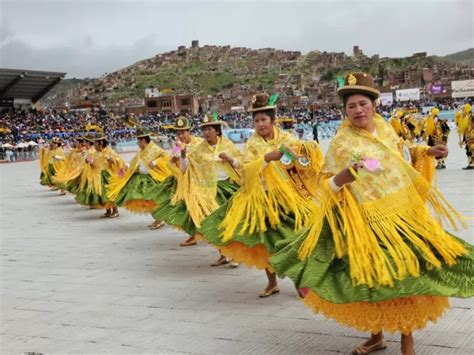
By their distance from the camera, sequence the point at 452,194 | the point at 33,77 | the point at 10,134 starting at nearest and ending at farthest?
the point at 452,194, the point at 10,134, the point at 33,77

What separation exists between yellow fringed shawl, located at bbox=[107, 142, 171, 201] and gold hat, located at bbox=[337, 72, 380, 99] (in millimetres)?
6403

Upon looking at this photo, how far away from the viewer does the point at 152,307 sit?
5.48 meters

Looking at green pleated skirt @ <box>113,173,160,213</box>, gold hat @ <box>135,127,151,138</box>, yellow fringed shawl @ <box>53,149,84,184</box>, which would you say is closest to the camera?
green pleated skirt @ <box>113,173,160,213</box>

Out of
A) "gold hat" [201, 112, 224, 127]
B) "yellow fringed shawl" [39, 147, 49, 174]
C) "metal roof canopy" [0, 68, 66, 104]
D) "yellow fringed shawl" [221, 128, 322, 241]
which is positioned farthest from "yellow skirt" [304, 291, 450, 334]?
"metal roof canopy" [0, 68, 66, 104]

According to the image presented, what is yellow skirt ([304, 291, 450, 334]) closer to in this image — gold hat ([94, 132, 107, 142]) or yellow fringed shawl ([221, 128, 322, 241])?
yellow fringed shawl ([221, 128, 322, 241])

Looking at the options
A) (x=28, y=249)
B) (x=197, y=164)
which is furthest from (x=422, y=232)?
(x=28, y=249)

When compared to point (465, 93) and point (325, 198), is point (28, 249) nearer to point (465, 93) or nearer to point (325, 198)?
point (325, 198)

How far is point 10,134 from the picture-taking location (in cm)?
4544

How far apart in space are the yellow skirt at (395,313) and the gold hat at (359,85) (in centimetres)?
129

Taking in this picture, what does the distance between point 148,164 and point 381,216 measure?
22.1 ft

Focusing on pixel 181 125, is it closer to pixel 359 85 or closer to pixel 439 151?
pixel 359 85

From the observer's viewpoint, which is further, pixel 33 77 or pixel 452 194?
pixel 33 77

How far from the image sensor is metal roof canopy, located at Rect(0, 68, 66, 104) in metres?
56.3

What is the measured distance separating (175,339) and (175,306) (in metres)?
0.91
